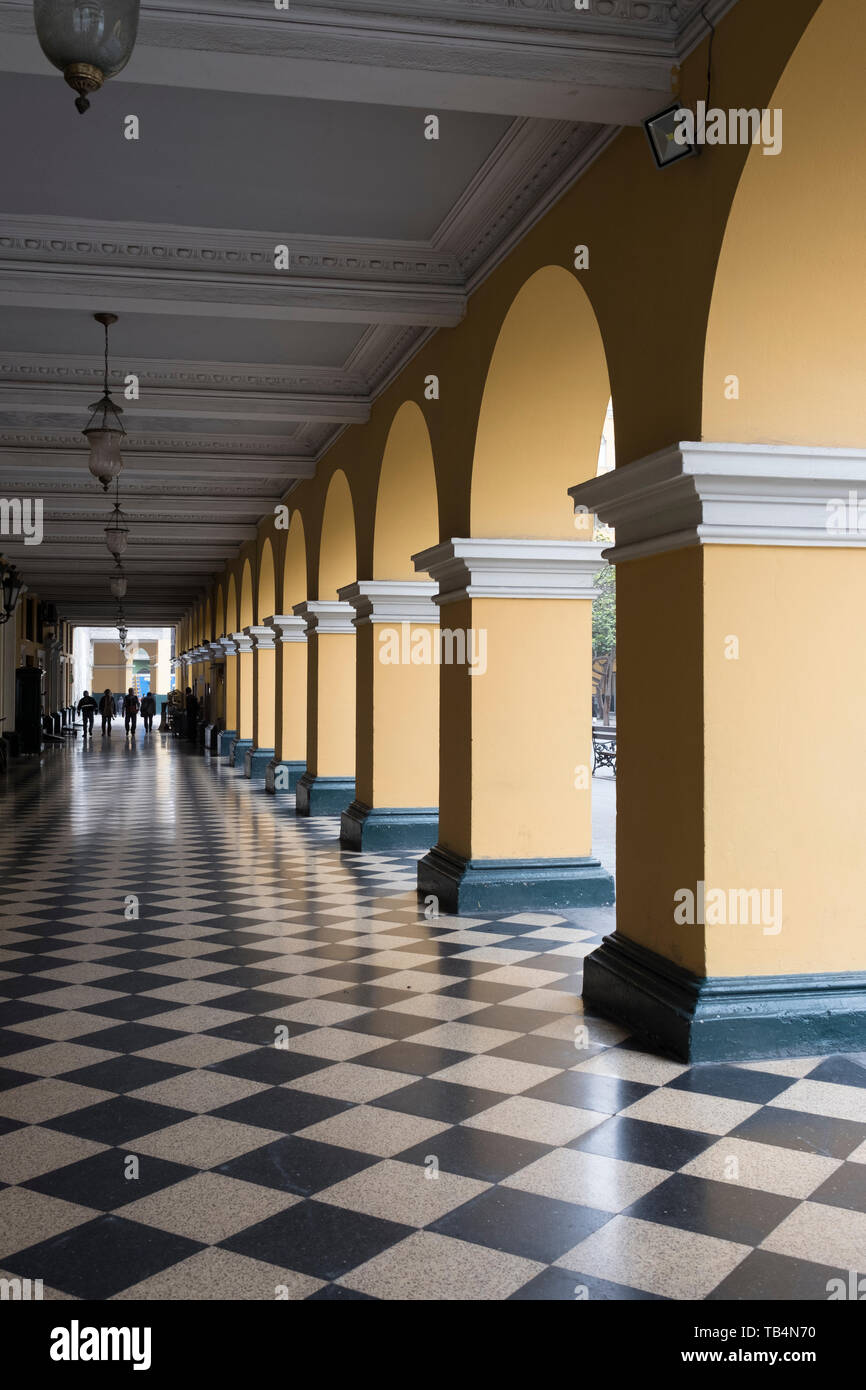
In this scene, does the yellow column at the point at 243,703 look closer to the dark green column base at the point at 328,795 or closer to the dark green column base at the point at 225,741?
the dark green column base at the point at 225,741

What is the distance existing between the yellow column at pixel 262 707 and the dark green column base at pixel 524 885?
42.4 feet

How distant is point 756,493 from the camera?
4969 mm

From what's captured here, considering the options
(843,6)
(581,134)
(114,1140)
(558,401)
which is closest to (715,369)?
(843,6)

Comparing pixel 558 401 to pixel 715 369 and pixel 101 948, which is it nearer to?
pixel 715 369

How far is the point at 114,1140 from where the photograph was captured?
13.5 ft

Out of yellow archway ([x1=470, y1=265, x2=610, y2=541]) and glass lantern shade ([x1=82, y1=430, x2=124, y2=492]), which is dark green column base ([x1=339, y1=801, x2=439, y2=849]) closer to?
yellow archway ([x1=470, y1=265, x2=610, y2=541])

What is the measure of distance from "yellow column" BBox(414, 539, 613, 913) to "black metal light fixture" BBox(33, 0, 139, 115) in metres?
5.72

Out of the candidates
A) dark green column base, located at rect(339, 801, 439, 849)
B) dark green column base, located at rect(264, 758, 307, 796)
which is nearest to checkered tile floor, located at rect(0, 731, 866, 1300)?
dark green column base, located at rect(339, 801, 439, 849)

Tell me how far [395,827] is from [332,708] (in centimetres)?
346

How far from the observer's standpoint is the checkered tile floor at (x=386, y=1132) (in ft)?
10.5

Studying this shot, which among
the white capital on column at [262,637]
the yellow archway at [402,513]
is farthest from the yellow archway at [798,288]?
the white capital on column at [262,637]

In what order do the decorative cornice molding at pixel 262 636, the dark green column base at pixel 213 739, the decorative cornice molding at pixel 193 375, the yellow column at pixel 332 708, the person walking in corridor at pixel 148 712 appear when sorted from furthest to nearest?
the person walking in corridor at pixel 148 712 → the dark green column base at pixel 213 739 → the decorative cornice molding at pixel 262 636 → the yellow column at pixel 332 708 → the decorative cornice molding at pixel 193 375

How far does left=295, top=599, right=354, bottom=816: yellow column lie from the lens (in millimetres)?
14602

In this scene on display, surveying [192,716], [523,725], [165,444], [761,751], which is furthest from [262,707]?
[761,751]
